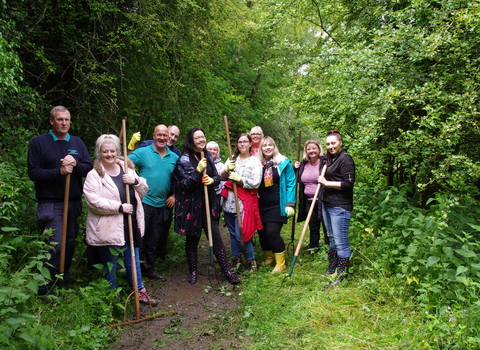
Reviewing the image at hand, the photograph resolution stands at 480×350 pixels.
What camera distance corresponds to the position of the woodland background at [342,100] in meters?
3.23

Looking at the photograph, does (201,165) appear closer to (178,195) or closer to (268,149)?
(178,195)

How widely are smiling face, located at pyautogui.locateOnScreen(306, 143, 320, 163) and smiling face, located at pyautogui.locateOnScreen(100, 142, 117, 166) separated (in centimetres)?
266

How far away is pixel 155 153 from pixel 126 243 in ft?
4.36

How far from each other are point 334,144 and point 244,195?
139cm

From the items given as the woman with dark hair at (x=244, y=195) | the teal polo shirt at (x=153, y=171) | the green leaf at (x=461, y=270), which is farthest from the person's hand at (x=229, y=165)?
the green leaf at (x=461, y=270)

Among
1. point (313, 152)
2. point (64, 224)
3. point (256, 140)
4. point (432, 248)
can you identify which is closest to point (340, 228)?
point (432, 248)

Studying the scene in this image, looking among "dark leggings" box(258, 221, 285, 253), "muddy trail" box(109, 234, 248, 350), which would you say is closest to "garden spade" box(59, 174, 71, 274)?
"muddy trail" box(109, 234, 248, 350)

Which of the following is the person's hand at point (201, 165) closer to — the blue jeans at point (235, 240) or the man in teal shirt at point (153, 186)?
the man in teal shirt at point (153, 186)

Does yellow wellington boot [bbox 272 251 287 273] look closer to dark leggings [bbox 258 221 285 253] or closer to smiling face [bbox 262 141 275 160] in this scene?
dark leggings [bbox 258 221 285 253]

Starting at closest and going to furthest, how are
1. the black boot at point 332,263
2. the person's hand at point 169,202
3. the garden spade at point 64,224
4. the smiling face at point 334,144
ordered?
the garden spade at point 64,224 < the smiling face at point 334,144 < the black boot at point 332,263 < the person's hand at point 169,202

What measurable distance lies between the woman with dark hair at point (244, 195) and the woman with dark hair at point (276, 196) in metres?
0.13

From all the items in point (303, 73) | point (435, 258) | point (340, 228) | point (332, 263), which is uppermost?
point (303, 73)

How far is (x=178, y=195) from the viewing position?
452cm

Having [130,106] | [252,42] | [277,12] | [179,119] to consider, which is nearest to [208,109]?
[179,119]
